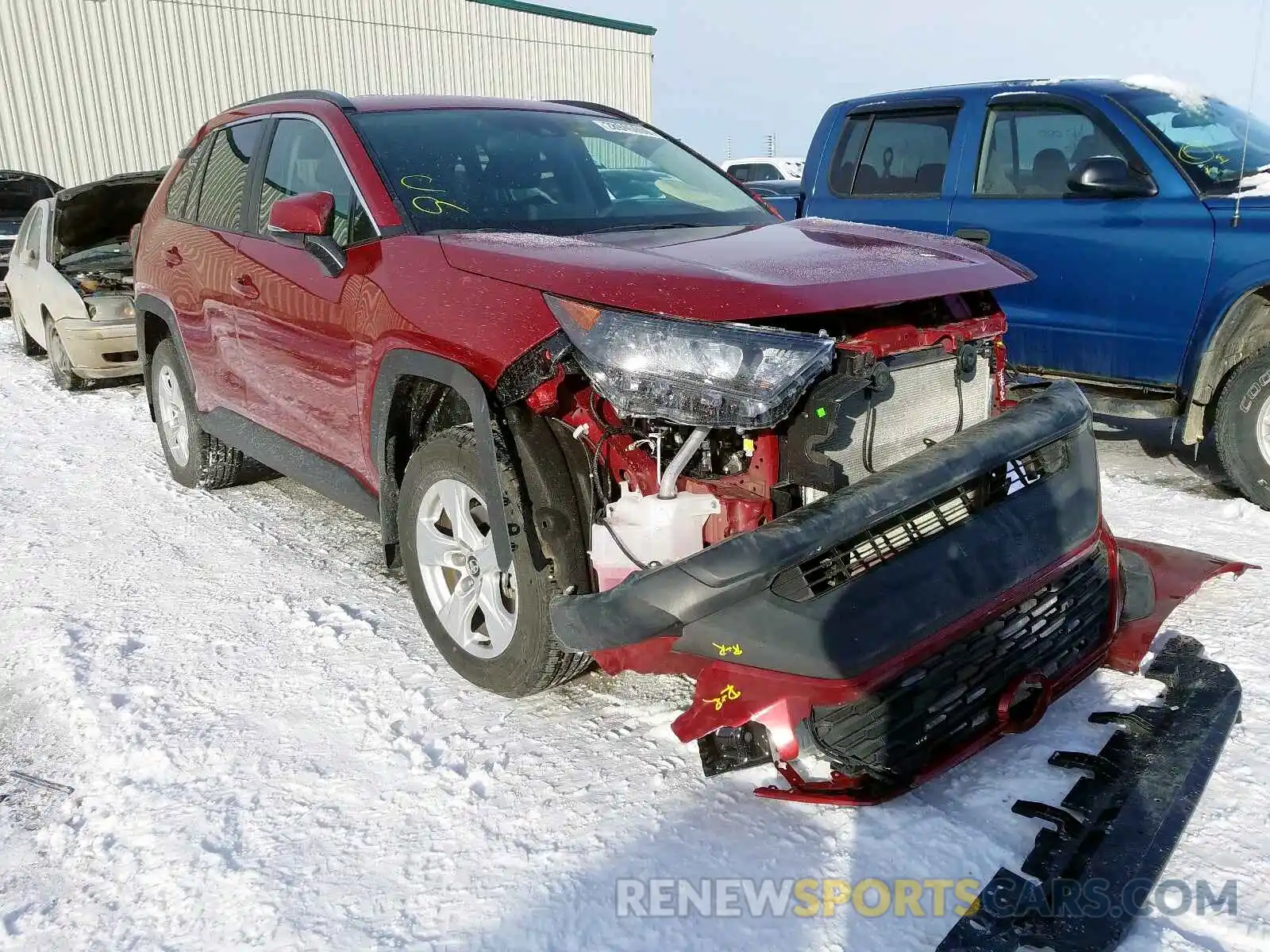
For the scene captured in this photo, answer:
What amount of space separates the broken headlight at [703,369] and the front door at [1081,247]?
307cm

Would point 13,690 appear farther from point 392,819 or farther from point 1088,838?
point 1088,838

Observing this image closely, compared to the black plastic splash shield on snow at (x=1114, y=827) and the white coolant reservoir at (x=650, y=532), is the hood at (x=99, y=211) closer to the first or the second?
the white coolant reservoir at (x=650, y=532)

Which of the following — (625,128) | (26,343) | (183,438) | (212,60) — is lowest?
(26,343)

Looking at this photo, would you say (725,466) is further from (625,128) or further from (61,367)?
(61,367)

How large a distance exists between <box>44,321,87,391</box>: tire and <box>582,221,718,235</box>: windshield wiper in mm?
6230

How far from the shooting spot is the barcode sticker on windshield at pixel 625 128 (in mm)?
4355

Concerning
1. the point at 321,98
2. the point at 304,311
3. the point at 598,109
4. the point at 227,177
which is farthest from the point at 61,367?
the point at 598,109

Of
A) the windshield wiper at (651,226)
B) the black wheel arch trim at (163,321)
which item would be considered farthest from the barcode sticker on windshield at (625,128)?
the black wheel arch trim at (163,321)

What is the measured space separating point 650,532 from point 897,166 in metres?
4.18

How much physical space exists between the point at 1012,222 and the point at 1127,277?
2.28 ft

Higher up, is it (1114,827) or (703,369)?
(703,369)

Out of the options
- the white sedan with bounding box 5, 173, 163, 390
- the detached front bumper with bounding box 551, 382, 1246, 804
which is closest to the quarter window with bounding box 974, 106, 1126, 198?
the detached front bumper with bounding box 551, 382, 1246, 804

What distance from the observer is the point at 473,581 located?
3.12 meters

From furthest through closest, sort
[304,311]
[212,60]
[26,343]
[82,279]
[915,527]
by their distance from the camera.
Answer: [212,60], [26,343], [82,279], [304,311], [915,527]
